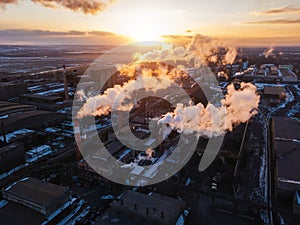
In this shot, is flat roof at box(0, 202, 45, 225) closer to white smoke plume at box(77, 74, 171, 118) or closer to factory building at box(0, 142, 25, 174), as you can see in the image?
factory building at box(0, 142, 25, 174)

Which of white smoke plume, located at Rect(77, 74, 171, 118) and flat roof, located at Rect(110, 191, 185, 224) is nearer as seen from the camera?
flat roof, located at Rect(110, 191, 185, 224)

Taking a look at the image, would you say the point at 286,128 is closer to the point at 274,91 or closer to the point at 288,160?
the point at 288,160

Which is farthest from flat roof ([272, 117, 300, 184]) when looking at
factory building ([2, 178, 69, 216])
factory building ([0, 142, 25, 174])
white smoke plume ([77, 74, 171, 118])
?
factory building ([0, 142, 25, 174])

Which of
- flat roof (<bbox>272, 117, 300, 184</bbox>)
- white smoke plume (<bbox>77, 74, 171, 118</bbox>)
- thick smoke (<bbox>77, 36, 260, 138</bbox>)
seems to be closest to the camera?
flat roof (<bbox>272, 117, 300, 184</bbox>)

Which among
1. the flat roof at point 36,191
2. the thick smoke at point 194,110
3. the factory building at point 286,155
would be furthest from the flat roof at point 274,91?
the flat roof at point 36,191

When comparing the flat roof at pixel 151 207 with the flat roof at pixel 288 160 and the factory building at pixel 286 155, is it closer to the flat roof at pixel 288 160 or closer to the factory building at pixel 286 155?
the factory building at pixel 286 155

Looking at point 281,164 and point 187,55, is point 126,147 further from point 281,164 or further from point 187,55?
point 187,55

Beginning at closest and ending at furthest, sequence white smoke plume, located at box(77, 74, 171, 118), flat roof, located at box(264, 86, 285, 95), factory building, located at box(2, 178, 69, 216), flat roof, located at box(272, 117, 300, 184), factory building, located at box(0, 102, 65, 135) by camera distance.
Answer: factory building, located at box(2, 178, 69, 216) < flat roof, located at box(272, 117, 300, 184) < factory building, located at box(0, 102, 65, 135) < white smoke plume, located at box(77, 74, 171, 118) < flat roof, located at box(264, 86, 285, 95)

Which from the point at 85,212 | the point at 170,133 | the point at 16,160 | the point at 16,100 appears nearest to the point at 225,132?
the point at 170,133
